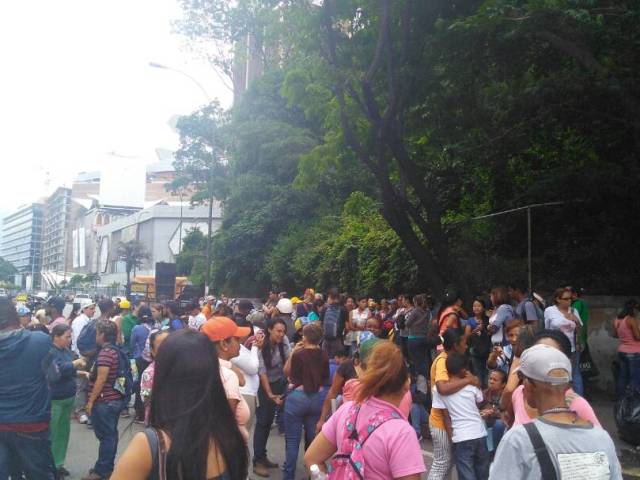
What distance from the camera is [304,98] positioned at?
47.2ft

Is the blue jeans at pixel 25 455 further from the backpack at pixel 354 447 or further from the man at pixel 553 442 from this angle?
the man at pixel 553 442

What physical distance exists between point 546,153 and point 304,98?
18.3 feet

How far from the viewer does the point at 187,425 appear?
242cm

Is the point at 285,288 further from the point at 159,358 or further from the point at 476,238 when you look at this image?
the point at 159,358

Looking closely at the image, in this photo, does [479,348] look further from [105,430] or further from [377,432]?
[377,432]

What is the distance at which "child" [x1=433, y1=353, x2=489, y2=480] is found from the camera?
5.44 m

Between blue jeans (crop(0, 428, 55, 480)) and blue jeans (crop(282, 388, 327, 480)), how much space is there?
2318 mm

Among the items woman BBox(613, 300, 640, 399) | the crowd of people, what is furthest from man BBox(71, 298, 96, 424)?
woman BBox(613, 300, 640, 399)

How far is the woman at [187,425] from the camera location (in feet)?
7.65

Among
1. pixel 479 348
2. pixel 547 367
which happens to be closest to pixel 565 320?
pixel 479 348

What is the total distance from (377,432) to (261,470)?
4.48 m

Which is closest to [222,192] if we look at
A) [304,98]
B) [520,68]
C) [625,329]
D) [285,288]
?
[285,288]

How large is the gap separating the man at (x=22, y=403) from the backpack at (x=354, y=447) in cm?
281

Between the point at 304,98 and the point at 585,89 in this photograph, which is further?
the point at 304,98
